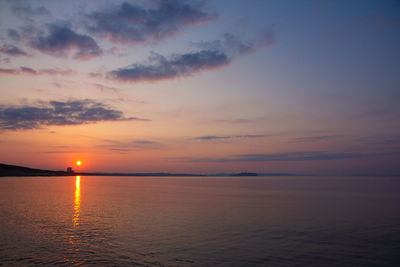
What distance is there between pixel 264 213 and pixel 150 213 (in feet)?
54.6

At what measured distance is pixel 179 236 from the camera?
27.1 meters

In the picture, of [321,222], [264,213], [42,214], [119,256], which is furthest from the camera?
[264,213]

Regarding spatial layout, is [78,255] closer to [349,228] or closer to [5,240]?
[5,240]

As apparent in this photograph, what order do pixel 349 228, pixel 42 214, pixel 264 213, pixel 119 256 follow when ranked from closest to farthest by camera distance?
pixel 119 256 → pixel 349 228 → pixel 42 214 → pixel 264 213

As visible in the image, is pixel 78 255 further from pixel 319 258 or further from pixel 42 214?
pixel 42 214

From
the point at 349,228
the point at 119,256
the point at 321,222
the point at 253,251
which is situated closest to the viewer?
the point at 119,256

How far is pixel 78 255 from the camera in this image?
2103cm

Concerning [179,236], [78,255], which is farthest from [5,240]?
[179,236]

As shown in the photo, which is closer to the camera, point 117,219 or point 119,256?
point 119,256

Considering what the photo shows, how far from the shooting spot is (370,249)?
2345 centimetres

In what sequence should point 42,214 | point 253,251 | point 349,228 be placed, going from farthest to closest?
point 42,214 → point 349,228 → point 253,251

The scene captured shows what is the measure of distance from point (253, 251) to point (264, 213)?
66.0ft

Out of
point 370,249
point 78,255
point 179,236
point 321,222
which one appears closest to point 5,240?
point 78,255

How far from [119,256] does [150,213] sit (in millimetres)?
19977
